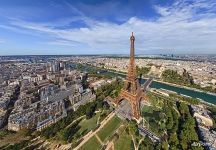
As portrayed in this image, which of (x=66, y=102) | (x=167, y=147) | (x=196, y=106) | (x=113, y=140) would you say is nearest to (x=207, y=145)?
(x=167, y=147)

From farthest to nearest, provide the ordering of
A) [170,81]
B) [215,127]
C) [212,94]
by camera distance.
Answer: [170,81], [212,94], [215,127]

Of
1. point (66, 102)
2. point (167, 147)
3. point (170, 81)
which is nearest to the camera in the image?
point (167, 147)

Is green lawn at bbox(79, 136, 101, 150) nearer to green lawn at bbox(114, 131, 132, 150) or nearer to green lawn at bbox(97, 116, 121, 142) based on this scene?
green lawn at bbox(97, 116, 121, 142)

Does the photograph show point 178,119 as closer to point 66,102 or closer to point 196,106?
point 196,106

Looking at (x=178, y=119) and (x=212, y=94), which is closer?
(x=178, y=119)

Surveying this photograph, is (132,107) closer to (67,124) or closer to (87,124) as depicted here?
(87,124)

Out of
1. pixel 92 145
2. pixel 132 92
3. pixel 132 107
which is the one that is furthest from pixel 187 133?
pixel 92 145

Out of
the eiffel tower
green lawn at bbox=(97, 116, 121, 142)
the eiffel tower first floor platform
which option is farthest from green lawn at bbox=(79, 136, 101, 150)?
the eiffel tower

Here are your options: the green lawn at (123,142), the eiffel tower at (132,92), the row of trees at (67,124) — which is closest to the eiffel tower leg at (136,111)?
the eiffel tower at (132,92)
